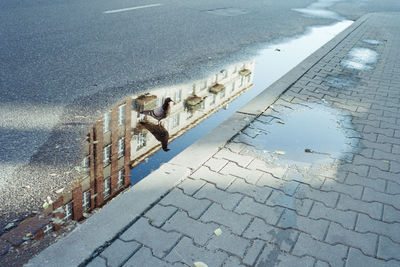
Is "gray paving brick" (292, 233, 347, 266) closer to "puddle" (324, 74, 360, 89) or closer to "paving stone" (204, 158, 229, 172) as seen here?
"paving stone" (204, 158, 229, 172)

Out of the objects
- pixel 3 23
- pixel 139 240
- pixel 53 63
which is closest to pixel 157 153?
pixel 139 240

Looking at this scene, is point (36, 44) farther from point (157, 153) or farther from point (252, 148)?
Result: point (252, 148)

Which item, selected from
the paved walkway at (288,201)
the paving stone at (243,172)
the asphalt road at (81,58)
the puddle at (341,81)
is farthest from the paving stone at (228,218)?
the puddle at (341,81)

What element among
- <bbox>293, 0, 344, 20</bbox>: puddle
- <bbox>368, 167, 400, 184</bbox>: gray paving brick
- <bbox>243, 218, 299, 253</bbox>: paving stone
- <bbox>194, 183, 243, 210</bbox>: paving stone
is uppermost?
<bbox>293, 0, 344, 20</bbox>: puddle

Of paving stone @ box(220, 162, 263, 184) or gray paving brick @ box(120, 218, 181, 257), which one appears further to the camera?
paving stone @ box(220, 162, 263, 184)

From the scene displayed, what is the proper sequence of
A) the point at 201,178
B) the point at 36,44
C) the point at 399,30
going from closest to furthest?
the point at 201,178 < the point at 36,44 < the point at 399,30

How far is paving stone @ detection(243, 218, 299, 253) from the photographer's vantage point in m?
3.03

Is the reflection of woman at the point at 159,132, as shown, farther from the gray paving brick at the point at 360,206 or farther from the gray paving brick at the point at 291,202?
the gray paving brick at the point at 360,206

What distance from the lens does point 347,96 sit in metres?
6.58

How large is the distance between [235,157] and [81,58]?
445cm

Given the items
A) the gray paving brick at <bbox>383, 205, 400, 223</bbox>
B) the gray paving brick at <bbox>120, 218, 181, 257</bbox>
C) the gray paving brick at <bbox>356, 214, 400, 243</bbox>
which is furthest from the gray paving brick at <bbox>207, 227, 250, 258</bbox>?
the gray paving brick at <bbox>383, 205, 400, 223</bbox>

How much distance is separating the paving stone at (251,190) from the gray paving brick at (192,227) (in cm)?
59

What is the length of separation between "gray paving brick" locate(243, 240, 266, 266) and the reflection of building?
1.43 m

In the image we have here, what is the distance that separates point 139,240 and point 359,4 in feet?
72.2
